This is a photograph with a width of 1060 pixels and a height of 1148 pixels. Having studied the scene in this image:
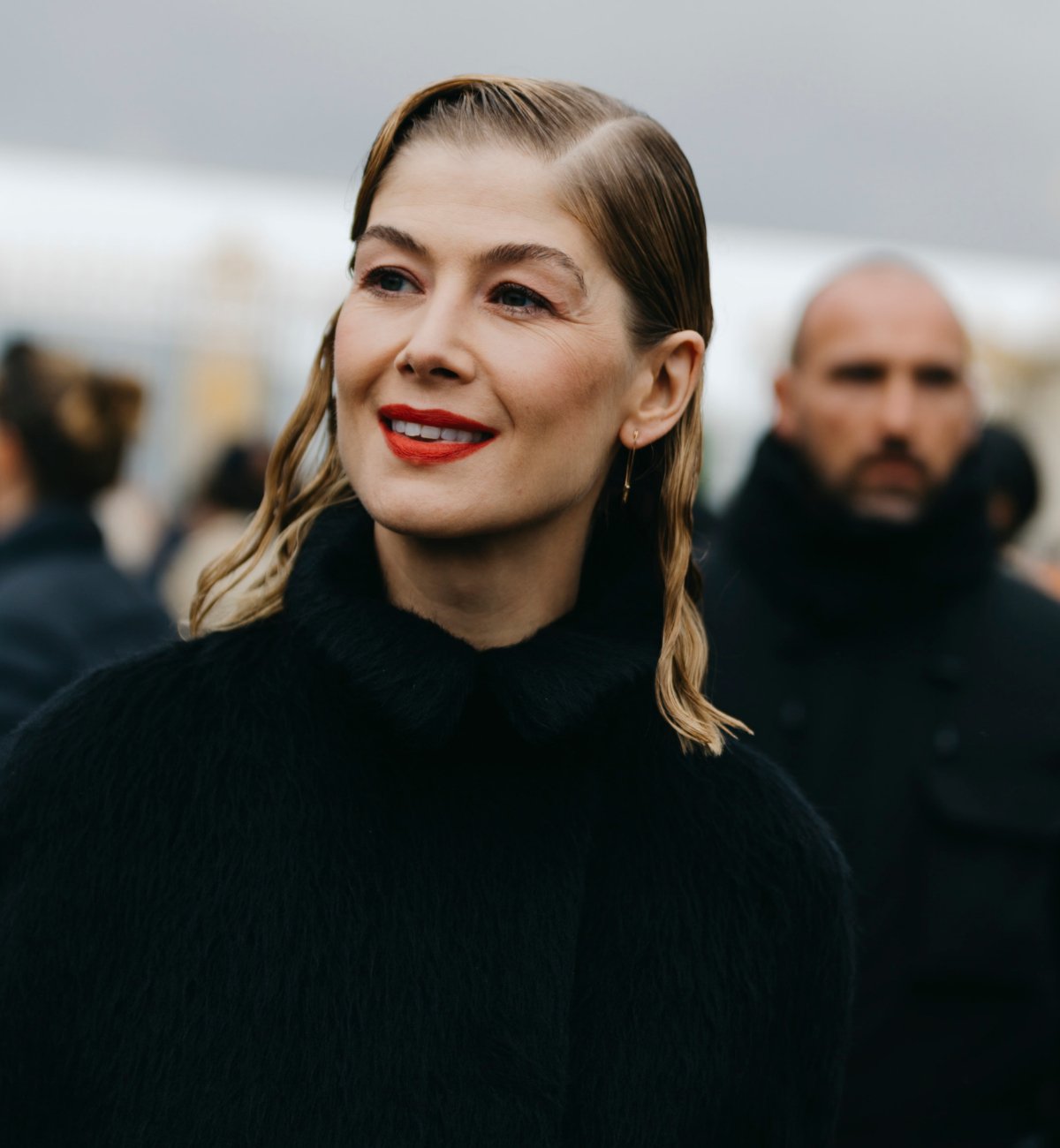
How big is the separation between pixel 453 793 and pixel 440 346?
528 millimetres

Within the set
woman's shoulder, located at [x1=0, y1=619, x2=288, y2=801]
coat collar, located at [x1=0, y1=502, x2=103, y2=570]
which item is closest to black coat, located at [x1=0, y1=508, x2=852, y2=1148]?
woman's shoulder, located at [x1=0, y1=619, x2=288, y2=801]

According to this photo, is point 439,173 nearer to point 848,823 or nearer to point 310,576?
point 310,576

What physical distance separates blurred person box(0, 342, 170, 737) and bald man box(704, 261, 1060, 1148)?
1422mm

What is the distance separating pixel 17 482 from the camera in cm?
403

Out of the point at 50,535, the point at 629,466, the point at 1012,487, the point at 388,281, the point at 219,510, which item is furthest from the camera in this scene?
the point at 219,510

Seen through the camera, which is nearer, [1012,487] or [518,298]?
[518,298]

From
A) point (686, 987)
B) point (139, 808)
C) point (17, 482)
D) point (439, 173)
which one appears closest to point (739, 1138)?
point (686, 987)

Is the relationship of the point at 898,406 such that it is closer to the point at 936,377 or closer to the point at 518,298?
the point at 936,377

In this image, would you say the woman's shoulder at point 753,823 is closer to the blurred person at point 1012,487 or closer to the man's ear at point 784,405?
the man's ear at point 784,405

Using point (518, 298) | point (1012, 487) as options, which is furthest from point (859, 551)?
point (1012, 487)

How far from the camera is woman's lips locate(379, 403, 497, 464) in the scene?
1.83 metres

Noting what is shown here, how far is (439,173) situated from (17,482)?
2.47 metres

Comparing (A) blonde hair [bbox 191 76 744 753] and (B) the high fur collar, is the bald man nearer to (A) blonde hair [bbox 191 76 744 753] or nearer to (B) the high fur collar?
(B) the high fur collar

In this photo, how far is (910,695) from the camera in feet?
10.4
